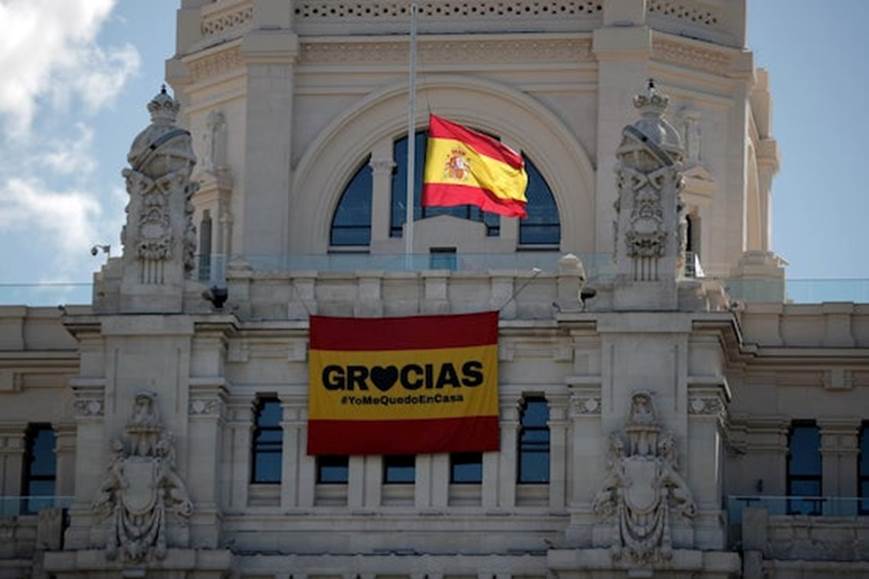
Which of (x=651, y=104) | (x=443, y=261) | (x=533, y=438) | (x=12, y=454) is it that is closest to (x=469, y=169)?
(x=443, y=261)

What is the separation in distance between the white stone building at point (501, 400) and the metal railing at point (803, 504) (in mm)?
79

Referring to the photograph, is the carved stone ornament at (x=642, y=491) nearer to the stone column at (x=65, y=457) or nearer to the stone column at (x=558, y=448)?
the stone column at (x=558, y=448)

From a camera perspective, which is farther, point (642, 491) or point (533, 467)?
point (533, 467)

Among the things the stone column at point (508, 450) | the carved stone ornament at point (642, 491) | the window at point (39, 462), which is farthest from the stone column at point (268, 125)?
the carved stone ornament at point (642, 491)

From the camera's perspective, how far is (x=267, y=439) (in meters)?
90.6

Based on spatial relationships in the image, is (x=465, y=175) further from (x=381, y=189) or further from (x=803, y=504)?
(x=803, y=504)

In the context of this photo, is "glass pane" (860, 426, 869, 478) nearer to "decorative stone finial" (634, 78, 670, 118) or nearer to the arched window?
the arched window

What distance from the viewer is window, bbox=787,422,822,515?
93.9m

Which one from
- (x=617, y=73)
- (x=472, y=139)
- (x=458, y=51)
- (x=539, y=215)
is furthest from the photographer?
(x=458, y=51)

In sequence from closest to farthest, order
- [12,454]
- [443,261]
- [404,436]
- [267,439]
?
1. [404,436]
2. [267,439]
3. [443,261]
4. [12,454]

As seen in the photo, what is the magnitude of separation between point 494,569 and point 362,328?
685 cm

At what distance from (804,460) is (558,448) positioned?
818cm

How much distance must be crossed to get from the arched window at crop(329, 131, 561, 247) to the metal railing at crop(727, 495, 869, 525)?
10609 millimetres

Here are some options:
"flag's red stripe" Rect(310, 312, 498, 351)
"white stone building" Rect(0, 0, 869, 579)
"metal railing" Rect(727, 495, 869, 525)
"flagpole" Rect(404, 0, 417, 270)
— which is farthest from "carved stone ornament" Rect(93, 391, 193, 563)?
"metal railing" Rect(727, 495, 869, 525)
